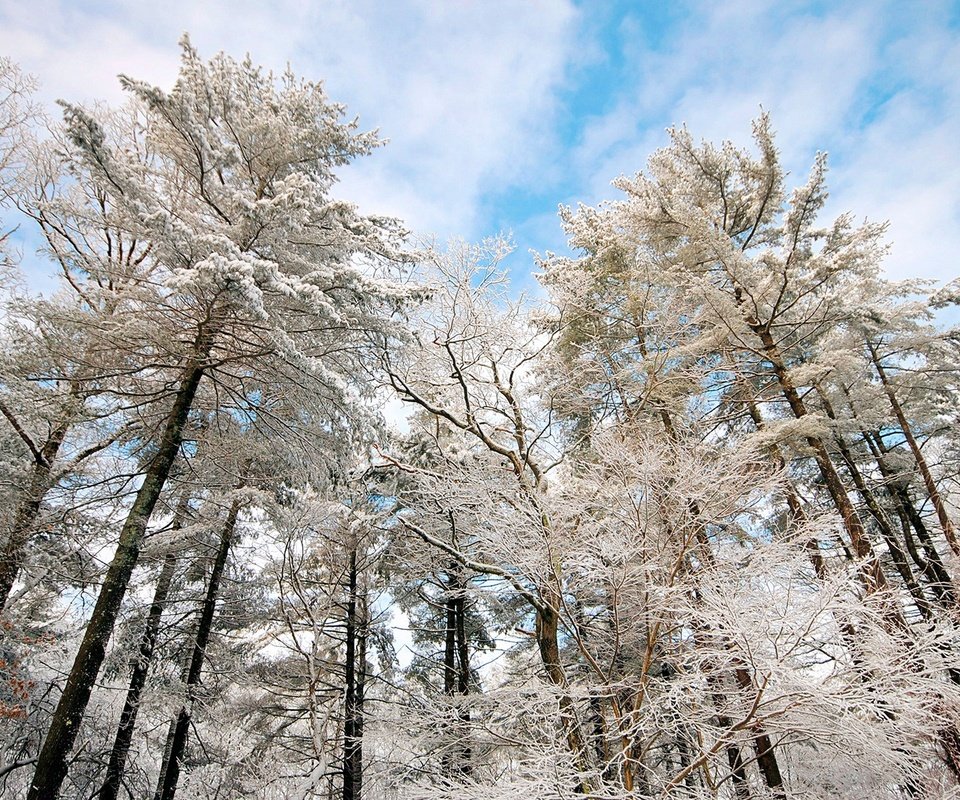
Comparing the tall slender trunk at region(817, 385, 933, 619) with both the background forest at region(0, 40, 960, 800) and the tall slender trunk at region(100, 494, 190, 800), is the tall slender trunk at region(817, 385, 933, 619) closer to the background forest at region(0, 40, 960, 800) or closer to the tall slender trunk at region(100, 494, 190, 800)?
the background forest at region(0, 40, 960, 800)

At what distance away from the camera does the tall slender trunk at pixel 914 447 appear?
358 inches

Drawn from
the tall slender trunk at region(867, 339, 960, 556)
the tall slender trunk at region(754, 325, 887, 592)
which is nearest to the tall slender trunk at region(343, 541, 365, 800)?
the tall slender trunk at region(754, 325, 887, 592)

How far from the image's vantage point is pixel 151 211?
5395 mm

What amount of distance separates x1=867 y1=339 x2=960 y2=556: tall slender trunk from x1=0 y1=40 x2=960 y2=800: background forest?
0.57 ft

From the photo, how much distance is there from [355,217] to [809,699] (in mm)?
→ 7727

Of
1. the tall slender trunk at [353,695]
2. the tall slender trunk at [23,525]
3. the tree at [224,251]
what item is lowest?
the tall slender trunk at [353,695]

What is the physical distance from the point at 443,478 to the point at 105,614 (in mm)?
4603

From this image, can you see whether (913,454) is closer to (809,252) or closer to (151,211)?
(809,252)

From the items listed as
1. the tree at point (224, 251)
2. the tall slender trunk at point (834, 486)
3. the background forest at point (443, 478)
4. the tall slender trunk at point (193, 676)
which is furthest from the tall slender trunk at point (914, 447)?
the tall slender trunk at point (193, 676)

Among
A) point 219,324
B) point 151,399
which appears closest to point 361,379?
point 219,324

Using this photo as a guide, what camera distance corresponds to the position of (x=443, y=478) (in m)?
8.12

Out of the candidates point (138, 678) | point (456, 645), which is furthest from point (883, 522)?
point (138, 678)

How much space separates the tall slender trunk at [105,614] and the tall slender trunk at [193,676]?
8.95ft

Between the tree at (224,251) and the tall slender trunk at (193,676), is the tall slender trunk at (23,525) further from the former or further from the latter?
the tall slender trunk at (193,676)
